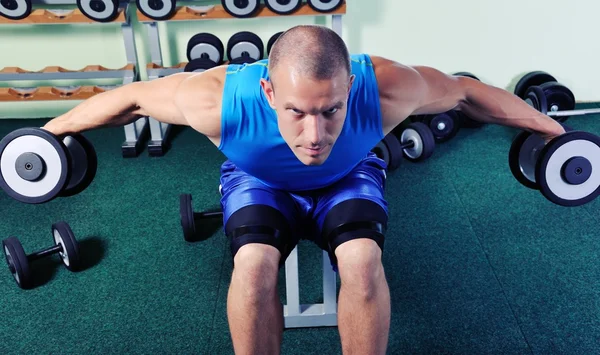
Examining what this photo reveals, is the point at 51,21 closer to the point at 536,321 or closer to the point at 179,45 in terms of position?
the point at 179,45

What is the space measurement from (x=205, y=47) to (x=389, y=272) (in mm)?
1487

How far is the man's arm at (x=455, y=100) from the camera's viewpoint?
149 cm

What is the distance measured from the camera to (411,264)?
2.10m

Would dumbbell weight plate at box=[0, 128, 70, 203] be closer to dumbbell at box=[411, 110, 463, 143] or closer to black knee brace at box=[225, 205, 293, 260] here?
black knee brace at box=[225, 205, 293, 260]

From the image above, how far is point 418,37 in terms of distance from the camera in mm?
3174

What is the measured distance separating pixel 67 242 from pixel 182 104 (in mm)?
851

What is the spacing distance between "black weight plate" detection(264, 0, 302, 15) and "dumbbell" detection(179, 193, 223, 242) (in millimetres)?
1036

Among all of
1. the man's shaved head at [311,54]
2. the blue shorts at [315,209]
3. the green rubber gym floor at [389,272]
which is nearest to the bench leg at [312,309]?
the green rubber gym floor at [389,272]

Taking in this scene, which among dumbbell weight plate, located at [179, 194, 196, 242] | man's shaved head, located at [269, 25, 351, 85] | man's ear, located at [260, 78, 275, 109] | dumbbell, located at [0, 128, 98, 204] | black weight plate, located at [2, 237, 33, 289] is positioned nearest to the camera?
man's shaved head, located at [269, 25, 351, 85]

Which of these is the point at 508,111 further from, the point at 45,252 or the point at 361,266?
the point at 45,252

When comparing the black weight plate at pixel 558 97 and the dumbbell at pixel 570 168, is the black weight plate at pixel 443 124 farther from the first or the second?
the dumbbell at pixel 570 168

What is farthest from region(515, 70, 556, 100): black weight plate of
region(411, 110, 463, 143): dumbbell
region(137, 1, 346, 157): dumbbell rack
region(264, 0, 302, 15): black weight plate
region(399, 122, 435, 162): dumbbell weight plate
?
region(264, 0, 302, 15): black weight plate

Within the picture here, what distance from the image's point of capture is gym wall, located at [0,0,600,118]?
3.09 meters

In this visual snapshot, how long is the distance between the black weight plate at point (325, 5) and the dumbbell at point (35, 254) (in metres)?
1.46
